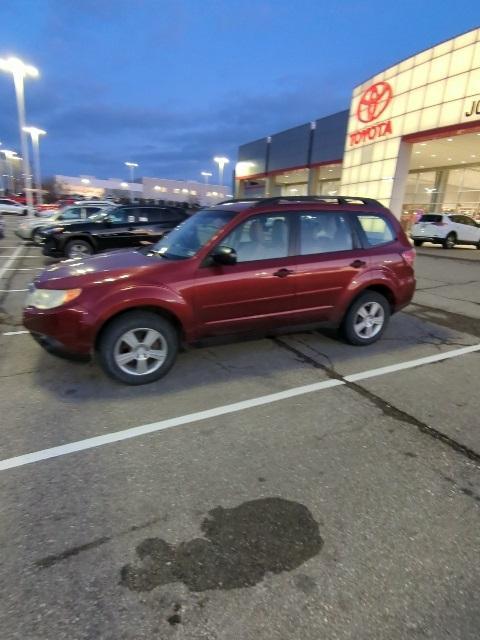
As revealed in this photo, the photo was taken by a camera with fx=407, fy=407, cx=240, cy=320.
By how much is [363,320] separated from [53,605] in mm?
4388

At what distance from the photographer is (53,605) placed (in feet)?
6.04

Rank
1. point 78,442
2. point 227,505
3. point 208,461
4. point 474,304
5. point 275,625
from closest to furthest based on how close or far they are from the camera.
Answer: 1. point 275,625
2. point 227,505
3. point 208,461
4. point 78,442
5. point 474,304

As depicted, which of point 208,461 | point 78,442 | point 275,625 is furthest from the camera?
point 78,442

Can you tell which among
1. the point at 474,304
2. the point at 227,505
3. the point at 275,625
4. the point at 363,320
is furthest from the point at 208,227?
the point at 474,304

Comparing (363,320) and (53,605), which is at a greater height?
(363,320)

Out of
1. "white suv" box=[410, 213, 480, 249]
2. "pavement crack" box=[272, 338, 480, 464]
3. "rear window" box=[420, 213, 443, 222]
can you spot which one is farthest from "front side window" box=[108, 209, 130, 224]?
"rear window" box=[420, 213, 443, 222]

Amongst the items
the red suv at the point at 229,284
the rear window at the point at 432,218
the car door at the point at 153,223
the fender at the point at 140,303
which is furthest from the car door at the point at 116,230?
the rear window at the point at 432,218

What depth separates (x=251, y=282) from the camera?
4359mm

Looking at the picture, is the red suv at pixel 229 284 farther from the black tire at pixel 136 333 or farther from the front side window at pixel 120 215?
the front side window at pixel 120 215

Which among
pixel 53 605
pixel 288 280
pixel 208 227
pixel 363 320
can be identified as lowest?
pixel 53 605

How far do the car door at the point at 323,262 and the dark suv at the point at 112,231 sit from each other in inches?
309

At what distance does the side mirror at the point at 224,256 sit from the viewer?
4088 millimetres

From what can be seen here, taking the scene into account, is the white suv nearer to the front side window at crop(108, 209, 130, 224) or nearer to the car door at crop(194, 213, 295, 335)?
the front side window at crop(108, 209, 130, 224)

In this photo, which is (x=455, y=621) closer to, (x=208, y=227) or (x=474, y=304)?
(x=208, y=227)
